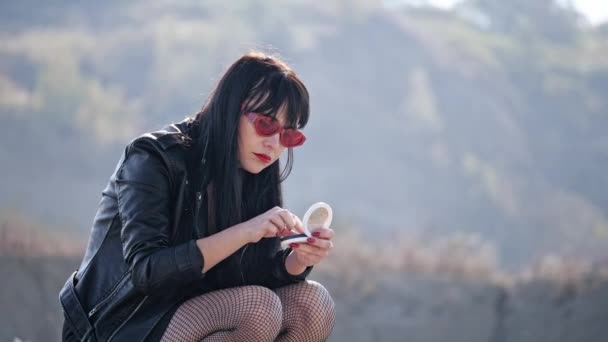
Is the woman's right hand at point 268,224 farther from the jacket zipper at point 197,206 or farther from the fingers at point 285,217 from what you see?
the jacket zipper at point 197,206

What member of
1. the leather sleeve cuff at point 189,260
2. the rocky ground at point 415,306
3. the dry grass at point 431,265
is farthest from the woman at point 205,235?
the dry grass at point 431,265

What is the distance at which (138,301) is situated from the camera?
2898mm

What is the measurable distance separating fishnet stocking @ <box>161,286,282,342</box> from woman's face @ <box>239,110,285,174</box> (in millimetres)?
447

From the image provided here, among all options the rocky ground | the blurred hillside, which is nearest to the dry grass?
the rocky ground

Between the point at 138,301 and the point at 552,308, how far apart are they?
5552 millimetres

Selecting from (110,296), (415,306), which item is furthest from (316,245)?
(415,306)

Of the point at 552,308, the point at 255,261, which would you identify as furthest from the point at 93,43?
the point at 255,261

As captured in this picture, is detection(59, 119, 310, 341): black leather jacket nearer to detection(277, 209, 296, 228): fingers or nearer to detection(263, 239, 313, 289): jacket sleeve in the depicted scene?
detection(277, 209, 296, 228): fingers

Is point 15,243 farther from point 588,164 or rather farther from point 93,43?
point 588,164

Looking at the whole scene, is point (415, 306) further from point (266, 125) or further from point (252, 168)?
point (266, 125)

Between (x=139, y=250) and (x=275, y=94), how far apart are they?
2.44ft

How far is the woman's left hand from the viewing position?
311cm

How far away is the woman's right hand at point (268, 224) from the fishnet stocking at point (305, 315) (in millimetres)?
451

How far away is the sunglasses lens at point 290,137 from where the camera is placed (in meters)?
3.15
